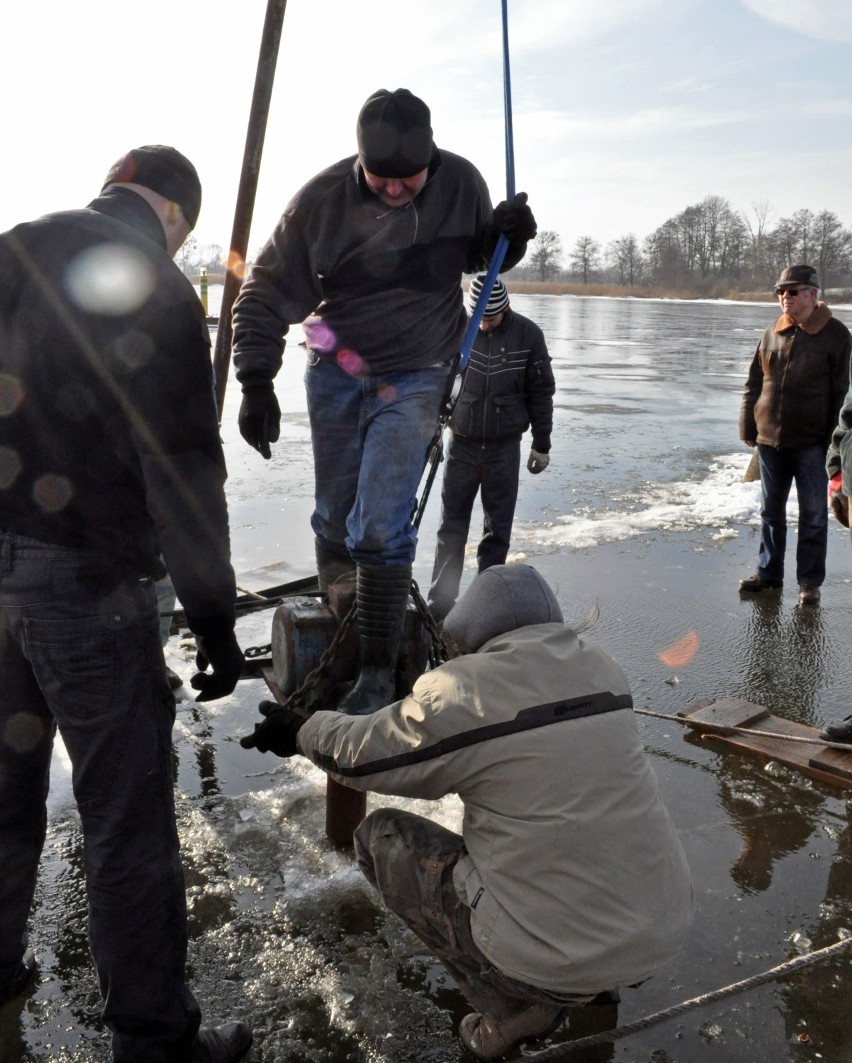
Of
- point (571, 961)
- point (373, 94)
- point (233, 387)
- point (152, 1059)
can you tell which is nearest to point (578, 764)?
point (571, 961)

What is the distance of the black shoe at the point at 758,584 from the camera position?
619 cm

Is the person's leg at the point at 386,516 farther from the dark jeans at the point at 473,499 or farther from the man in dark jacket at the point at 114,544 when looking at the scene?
the dark jeans at the point at 473,499

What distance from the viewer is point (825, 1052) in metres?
2.29

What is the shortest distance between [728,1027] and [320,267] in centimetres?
258

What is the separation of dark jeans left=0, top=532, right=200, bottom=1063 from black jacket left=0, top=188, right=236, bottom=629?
10 cm

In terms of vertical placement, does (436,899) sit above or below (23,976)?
above

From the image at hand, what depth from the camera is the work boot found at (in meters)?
2.21

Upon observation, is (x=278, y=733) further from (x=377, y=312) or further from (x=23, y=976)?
(x=377, y=312)

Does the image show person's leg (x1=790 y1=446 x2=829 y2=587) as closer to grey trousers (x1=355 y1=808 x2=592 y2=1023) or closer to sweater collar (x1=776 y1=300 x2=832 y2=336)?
sweater collar (x1=776 y1=300 x2=832 y2=336)

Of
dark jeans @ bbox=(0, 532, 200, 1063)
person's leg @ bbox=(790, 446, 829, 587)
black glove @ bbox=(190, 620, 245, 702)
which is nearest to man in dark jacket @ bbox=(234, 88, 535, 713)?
black glove @ bbox=(190, 620, 245, 702)

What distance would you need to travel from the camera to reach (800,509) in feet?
20.1

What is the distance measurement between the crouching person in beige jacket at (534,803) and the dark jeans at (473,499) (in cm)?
385

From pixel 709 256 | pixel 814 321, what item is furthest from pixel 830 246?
pixel 814 321

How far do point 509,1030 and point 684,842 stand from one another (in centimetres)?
127
